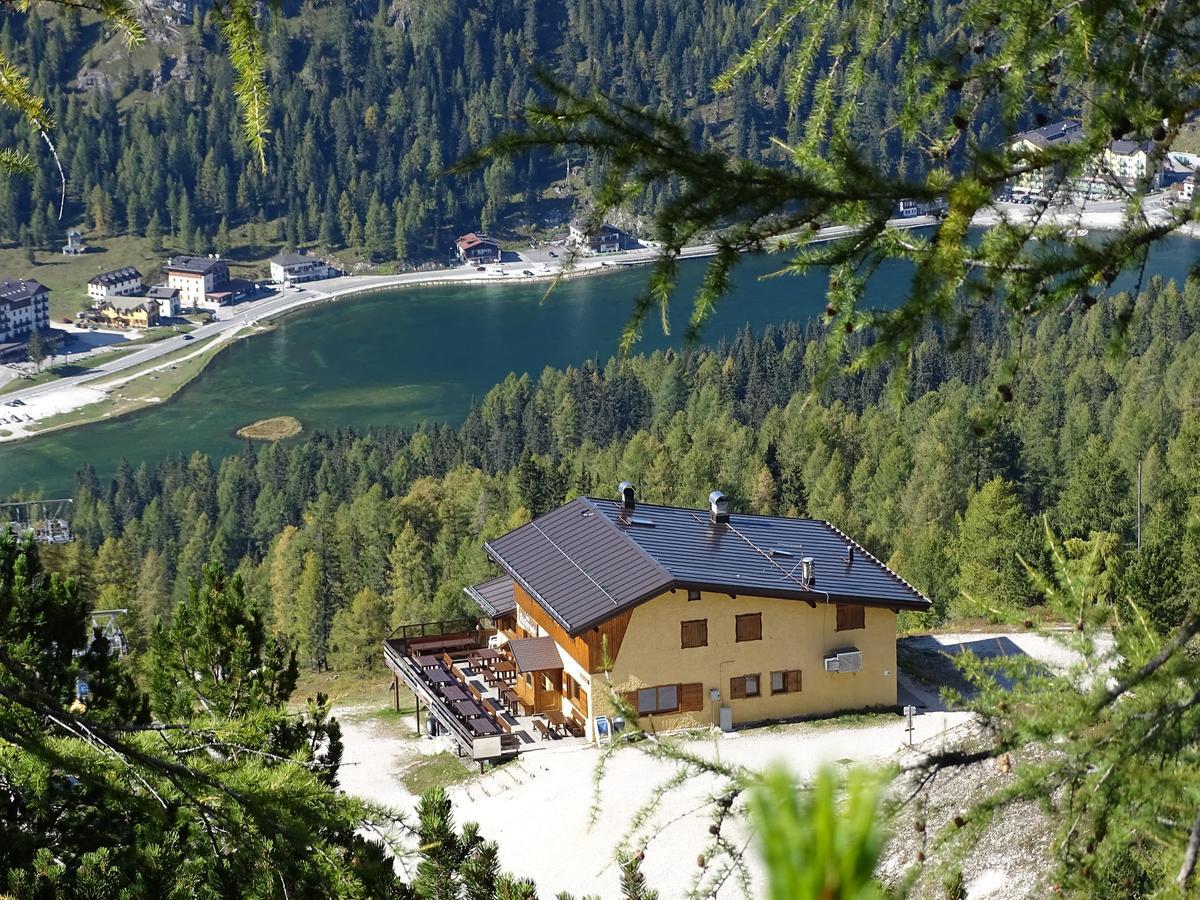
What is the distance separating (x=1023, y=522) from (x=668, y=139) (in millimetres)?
41195

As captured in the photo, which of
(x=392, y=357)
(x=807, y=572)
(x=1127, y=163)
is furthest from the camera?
(x=392, y=357)

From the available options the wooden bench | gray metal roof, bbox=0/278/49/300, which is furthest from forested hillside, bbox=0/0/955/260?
the wooden bench

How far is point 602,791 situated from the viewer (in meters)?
20.1

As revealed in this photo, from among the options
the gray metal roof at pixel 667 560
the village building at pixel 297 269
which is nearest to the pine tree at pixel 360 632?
the gray metal roof at pixel 667 560

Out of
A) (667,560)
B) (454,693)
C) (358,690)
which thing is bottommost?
(358,690)

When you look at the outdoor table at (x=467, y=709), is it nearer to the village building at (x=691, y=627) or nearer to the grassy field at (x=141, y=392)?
the village building at (x=691, y=627)

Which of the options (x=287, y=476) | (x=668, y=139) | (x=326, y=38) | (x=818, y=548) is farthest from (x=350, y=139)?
(x=668, y=139)

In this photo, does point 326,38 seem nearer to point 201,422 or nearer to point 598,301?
point 598,301

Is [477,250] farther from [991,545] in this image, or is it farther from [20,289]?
[991,545]

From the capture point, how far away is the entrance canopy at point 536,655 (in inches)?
977

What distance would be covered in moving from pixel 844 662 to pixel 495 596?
6.58 metres

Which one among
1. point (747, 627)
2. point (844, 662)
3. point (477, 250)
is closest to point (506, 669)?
point (747, 627)

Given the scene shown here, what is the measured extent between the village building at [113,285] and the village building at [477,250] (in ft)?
101

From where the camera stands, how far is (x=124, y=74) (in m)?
182
